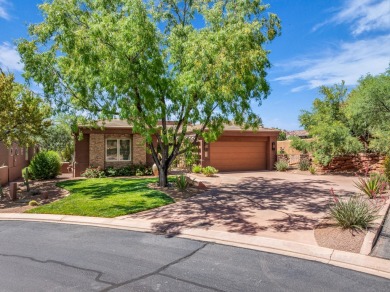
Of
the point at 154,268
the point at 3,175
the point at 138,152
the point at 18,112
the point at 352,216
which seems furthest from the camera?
the point at 138,152

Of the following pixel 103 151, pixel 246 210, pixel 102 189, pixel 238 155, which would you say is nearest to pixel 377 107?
pixel 238 155

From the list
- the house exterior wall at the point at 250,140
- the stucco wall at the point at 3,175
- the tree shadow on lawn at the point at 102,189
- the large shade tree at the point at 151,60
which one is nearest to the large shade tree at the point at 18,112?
the large shade tree at the point at 151,60

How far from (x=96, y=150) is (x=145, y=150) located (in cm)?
340

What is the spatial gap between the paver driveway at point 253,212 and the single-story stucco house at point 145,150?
6.88 meters

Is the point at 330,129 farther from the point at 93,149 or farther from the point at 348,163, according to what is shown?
the point at 93,149

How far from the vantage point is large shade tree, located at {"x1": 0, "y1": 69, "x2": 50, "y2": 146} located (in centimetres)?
1341

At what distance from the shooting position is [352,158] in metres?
21.5

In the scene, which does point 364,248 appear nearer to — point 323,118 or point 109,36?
point 109,36

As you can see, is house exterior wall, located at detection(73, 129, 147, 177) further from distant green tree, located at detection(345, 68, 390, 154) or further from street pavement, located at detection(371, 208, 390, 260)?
street pavement, located at detection(371, 208, 390, 260)

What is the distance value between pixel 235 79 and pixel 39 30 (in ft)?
25.8

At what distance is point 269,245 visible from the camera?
7.12m

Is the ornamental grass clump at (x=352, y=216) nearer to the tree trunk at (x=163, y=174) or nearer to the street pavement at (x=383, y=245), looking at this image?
the street pavement at (x=383, y=245)

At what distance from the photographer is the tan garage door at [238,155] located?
23.4 metres

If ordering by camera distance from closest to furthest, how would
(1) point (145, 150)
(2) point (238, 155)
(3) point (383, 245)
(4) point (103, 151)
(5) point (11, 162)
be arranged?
1. (3) point (383, 245)
2. (5) point (11, 162)
3. (4) point (103, 151)
4. (1) point (145, 150)
5. (2) point (238, 155)
